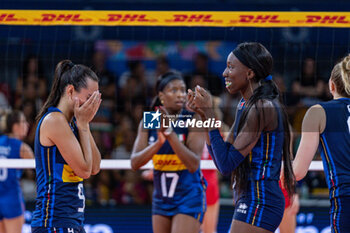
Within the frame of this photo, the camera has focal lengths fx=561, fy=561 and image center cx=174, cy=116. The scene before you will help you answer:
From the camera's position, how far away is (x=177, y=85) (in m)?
5.77

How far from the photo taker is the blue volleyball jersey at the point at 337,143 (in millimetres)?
4000

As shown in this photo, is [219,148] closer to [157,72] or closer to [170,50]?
[157,72]

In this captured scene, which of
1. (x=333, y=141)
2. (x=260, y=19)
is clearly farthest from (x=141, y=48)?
(x=333, y=141)

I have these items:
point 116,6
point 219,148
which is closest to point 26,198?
point 116,6

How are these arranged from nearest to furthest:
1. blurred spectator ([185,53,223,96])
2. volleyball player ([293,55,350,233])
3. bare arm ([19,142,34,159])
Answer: volleyball player ([293,55,350,233]), bare arm ([19,142,34,159]), blurred spectator ([185,53,223,96])

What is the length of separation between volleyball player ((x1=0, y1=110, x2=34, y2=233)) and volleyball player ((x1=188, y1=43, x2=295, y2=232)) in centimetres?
392

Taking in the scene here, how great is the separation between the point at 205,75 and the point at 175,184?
3028 millimetres

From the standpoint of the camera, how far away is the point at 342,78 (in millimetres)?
4094

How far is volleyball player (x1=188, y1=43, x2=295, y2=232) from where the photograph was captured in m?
3.83

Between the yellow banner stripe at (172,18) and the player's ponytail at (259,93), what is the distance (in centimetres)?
160

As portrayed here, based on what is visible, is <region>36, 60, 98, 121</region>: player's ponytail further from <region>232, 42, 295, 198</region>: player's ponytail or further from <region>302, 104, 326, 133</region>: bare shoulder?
<region>302, 104, 326, 133</region>: bare shoulder

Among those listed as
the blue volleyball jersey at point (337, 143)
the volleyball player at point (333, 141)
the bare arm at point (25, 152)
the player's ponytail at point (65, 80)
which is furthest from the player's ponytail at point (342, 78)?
the bare arm at point (25, 152)

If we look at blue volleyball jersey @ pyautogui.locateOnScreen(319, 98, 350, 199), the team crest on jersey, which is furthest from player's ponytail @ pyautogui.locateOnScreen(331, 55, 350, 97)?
the team crest on jersey

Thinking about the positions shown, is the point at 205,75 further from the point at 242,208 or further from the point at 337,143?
the point at 242,208
